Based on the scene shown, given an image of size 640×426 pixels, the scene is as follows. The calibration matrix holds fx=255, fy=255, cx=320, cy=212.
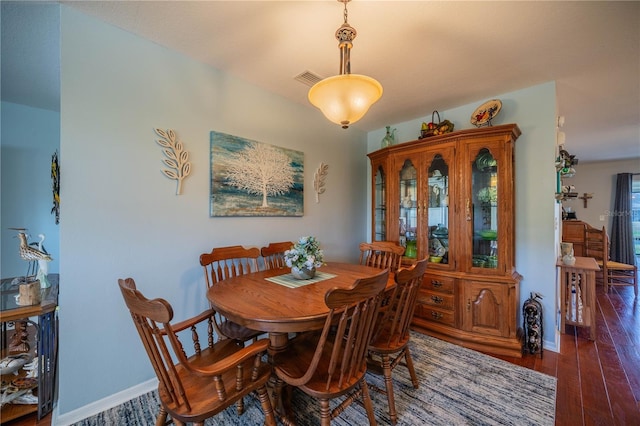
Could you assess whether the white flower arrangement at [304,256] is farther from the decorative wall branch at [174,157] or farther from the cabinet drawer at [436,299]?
the cabinet drawer at [436,299]

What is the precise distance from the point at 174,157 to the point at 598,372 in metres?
3.85

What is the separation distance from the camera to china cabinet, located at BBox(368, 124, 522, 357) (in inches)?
95.1

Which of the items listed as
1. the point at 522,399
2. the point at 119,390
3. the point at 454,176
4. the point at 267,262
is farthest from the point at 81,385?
the point at 454,176

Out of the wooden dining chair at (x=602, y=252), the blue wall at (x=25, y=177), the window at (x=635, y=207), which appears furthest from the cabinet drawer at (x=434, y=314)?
the window at (x=635, y=207)

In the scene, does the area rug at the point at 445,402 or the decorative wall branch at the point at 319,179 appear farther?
the decorative wall branch at the point at 319,179

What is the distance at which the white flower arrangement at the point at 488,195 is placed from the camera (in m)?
2.54

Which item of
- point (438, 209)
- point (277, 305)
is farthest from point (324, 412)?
point (438, 209)

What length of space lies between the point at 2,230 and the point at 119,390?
225 centimetres

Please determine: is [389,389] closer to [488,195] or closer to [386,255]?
[386,255]

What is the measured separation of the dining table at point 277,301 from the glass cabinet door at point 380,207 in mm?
1308

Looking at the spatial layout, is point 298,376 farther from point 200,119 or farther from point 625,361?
point 625,361

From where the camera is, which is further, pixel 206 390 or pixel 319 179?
pixel 319 179

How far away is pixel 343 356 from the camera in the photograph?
4.05ft

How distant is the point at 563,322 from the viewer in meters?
2.77
